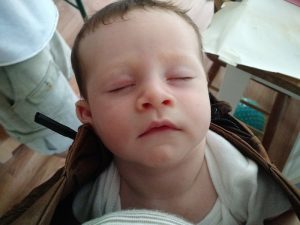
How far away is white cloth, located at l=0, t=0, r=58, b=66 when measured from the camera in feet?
2.45

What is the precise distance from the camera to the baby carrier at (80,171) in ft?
1.73

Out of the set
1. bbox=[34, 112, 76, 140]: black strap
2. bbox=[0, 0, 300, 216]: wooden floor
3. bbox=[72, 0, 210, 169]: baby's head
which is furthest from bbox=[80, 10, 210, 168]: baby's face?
bbox=[0, 0, 300, 216]: wooden floor

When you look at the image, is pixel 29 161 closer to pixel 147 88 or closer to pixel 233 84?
pixel 233 84

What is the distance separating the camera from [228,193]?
0.64m

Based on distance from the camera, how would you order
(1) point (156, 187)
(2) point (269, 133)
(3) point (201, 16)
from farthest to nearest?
(2) point (269, 133) < (3) point (201, 16) < (1) point (156, 187)

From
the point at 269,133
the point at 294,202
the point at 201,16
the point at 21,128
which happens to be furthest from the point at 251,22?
the point at 21,128

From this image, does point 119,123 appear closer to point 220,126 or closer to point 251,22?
point 220,126

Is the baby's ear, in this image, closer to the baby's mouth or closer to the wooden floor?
the baby's mouth

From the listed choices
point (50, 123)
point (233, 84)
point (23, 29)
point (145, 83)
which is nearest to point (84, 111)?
point (50, 123)

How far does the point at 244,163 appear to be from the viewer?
64 cm

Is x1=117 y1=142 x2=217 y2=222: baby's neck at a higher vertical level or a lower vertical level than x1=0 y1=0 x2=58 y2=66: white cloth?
lower

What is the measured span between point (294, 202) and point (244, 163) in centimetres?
13

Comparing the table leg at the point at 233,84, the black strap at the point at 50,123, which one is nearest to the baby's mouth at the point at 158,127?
the black strap at the point at 50,123

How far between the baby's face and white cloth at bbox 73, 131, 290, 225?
0.47ft
